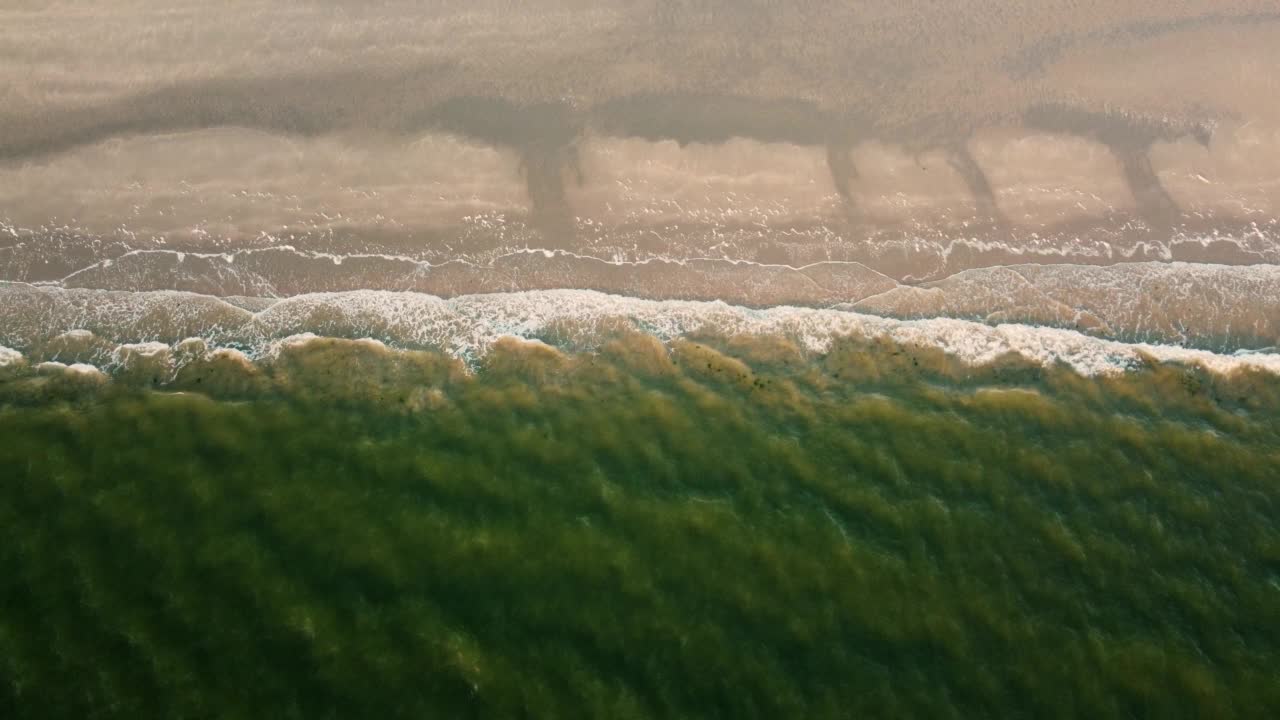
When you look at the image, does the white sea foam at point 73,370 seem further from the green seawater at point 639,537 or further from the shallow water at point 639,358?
the green seawater at point 639,537

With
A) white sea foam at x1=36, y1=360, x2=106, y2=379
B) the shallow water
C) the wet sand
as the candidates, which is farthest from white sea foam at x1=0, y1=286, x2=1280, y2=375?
white sea foam at x1=36, y1=360, x2=106, y2=379

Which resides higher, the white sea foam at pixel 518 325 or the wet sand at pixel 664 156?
the wet sand at pixel 664 156

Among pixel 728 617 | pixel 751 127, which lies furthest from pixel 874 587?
pixel 751 127

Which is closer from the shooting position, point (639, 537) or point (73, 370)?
point (639, 537)

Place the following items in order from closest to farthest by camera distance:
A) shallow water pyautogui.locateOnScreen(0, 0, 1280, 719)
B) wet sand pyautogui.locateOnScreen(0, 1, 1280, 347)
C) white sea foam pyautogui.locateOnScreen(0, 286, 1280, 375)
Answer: shallow water pyautogui.locateOnScreen(0, 0, 1280, 719) < white sea foam pyautogui.locateOnScreen(0, 286, 1280, 375) < wet sand pyautogui.locateOnScreen(0, 1, 1280, 347)

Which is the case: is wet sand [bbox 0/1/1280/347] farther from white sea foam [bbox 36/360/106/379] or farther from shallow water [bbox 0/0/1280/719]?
white sea foam [bbox 36/360/106/379]

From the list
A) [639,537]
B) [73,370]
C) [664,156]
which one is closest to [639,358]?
[639,537]

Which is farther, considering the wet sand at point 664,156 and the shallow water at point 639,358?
the wet sand at point 664,156

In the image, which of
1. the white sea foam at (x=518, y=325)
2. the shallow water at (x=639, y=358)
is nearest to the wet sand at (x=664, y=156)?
the shallow water at (x=639, y=358)

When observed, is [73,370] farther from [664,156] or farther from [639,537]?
[664,156]
